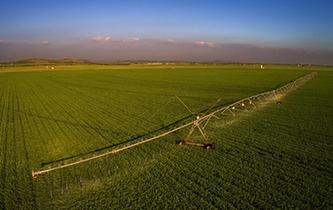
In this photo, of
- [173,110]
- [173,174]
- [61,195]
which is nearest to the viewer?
[61,195]

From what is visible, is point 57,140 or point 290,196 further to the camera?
point 57,140

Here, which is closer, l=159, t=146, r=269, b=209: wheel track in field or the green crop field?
the green crop field

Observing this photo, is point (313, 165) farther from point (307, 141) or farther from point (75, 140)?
point (75, 140)

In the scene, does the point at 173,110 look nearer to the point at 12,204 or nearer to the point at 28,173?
the point at 28,173

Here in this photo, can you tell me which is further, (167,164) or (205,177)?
(167,164)

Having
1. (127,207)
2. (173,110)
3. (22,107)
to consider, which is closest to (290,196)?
(127,207)

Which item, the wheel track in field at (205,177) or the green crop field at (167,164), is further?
the wheel track in field at (205,177)

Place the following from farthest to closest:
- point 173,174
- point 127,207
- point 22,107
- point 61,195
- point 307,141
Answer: point 22,107, point 307,141, point 173,174, point 61,195, point 127,207

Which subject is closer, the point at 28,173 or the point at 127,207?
the point at 127,207

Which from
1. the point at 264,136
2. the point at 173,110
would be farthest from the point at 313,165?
the point at 173,110
